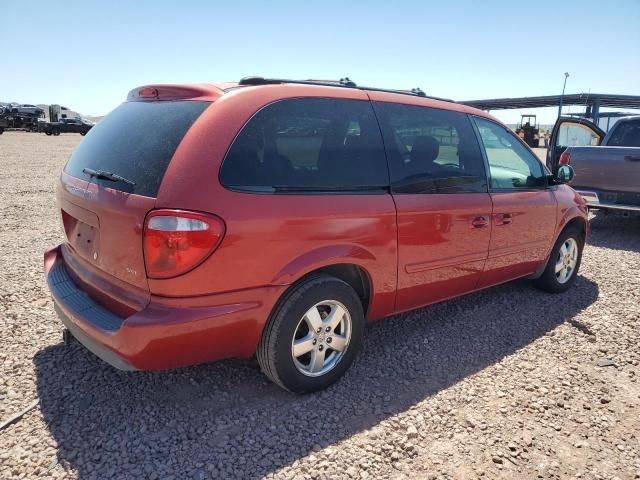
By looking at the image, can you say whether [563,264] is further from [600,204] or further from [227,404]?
[227,404]

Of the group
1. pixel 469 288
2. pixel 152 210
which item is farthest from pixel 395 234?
pixel 152 210

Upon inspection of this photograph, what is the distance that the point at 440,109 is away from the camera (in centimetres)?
355

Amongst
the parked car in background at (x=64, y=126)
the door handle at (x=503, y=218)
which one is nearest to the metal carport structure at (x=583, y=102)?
the door handle at (x=503, y=218)

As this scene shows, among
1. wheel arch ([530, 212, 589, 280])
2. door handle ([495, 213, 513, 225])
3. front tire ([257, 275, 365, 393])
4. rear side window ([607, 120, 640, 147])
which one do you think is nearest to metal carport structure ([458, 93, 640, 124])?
rear side window ([607, 120, 640, 147])

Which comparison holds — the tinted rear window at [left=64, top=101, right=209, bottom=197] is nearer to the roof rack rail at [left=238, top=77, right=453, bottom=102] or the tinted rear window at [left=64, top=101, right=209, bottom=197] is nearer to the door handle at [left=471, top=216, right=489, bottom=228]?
the roof rack rail at [left=238, top=77, right=453, bottom=102]

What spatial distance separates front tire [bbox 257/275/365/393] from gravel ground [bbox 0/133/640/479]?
15 centimetres

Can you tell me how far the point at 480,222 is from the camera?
3555 mm

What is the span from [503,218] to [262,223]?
2226mm

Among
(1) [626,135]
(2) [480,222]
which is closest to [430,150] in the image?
(2) [480,222]

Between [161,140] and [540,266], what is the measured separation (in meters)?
3.61

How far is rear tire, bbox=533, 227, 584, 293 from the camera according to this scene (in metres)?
4.58

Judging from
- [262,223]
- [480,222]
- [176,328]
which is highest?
[262,223]

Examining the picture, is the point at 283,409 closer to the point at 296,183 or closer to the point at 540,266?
the point at 296,183

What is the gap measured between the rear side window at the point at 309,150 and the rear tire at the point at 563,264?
250cm
